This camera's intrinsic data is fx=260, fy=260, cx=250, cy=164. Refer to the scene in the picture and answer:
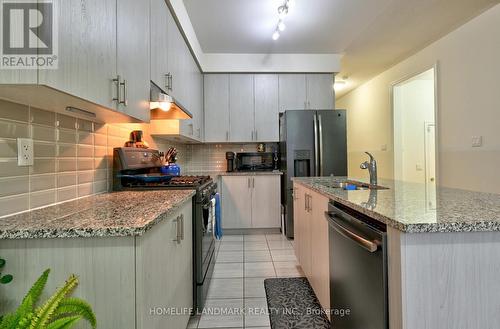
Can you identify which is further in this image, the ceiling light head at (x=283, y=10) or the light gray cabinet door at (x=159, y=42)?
the ceiling light head at (x=283, y=10)

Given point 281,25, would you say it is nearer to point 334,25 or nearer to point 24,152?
point 334,25

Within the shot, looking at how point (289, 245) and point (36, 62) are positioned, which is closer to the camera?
point (36, 62)

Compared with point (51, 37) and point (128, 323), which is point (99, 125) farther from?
point (128, 323)

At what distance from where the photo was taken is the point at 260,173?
3.71 m

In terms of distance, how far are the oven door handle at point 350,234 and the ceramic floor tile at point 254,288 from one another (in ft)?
3.42

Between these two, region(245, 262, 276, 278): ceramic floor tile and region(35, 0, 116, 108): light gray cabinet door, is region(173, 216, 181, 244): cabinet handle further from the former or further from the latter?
region(245, 262, 276, 278): ceramic floor tile

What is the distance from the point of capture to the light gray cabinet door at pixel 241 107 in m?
3.96

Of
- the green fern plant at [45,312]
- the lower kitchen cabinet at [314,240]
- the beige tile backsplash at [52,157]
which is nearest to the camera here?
the green fern plant at [45,312]

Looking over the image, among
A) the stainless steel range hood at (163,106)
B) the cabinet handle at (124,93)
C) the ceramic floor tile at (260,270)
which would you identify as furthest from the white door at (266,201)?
the cabinet handle at (124,93)

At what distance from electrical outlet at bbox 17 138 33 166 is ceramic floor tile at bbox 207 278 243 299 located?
5.00ft

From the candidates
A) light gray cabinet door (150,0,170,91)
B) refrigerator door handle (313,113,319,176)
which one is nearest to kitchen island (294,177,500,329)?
light gray cabinet door (150,0,170,91)

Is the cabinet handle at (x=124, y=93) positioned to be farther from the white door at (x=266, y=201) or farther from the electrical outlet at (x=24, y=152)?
the white door at (x=266, y=201)

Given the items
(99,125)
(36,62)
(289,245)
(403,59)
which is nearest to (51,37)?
(36,62)

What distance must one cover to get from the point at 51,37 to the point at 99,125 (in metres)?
0.95
